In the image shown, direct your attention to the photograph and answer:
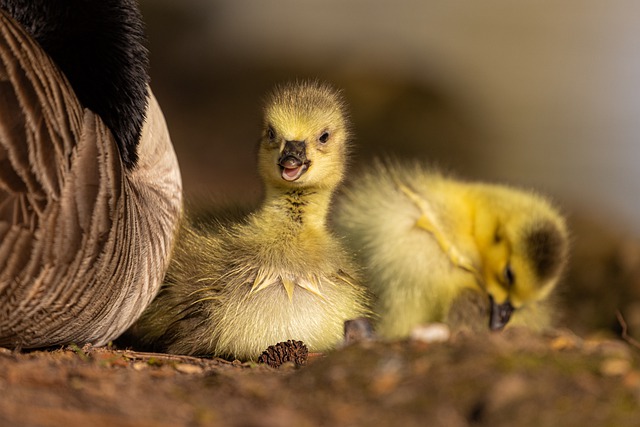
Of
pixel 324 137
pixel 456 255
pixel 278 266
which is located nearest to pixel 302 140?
pixel 324 137

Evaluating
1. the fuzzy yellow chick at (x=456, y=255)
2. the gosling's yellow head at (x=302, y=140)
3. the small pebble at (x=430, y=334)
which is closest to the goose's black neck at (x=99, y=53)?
the gosling's yellow head at (x=302, y=140)

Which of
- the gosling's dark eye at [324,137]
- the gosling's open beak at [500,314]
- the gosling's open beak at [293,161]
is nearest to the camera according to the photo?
the gosling's open beak at [293,161]

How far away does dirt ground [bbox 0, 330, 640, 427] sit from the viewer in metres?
1.96

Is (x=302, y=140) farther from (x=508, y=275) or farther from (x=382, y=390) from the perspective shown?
(x=382, y=390)

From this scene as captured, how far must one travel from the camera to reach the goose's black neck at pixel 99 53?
3.10 m

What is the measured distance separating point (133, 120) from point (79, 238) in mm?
602

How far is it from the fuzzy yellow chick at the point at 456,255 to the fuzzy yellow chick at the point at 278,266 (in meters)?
0.36

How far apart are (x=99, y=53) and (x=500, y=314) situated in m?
1.99

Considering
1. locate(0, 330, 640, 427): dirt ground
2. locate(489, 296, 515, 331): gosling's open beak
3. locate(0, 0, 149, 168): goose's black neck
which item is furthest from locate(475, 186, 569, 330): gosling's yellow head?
locate(0, 0, 149, 168): goose's black neck

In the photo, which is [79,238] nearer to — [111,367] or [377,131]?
[111,367]

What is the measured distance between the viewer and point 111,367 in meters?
2.74

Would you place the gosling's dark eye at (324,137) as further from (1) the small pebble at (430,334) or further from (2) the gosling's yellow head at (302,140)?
(1) the small pebble at (430,334)

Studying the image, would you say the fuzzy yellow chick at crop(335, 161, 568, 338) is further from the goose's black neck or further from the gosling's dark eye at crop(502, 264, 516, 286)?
the goose's black neck

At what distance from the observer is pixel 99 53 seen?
3193 millimetres
